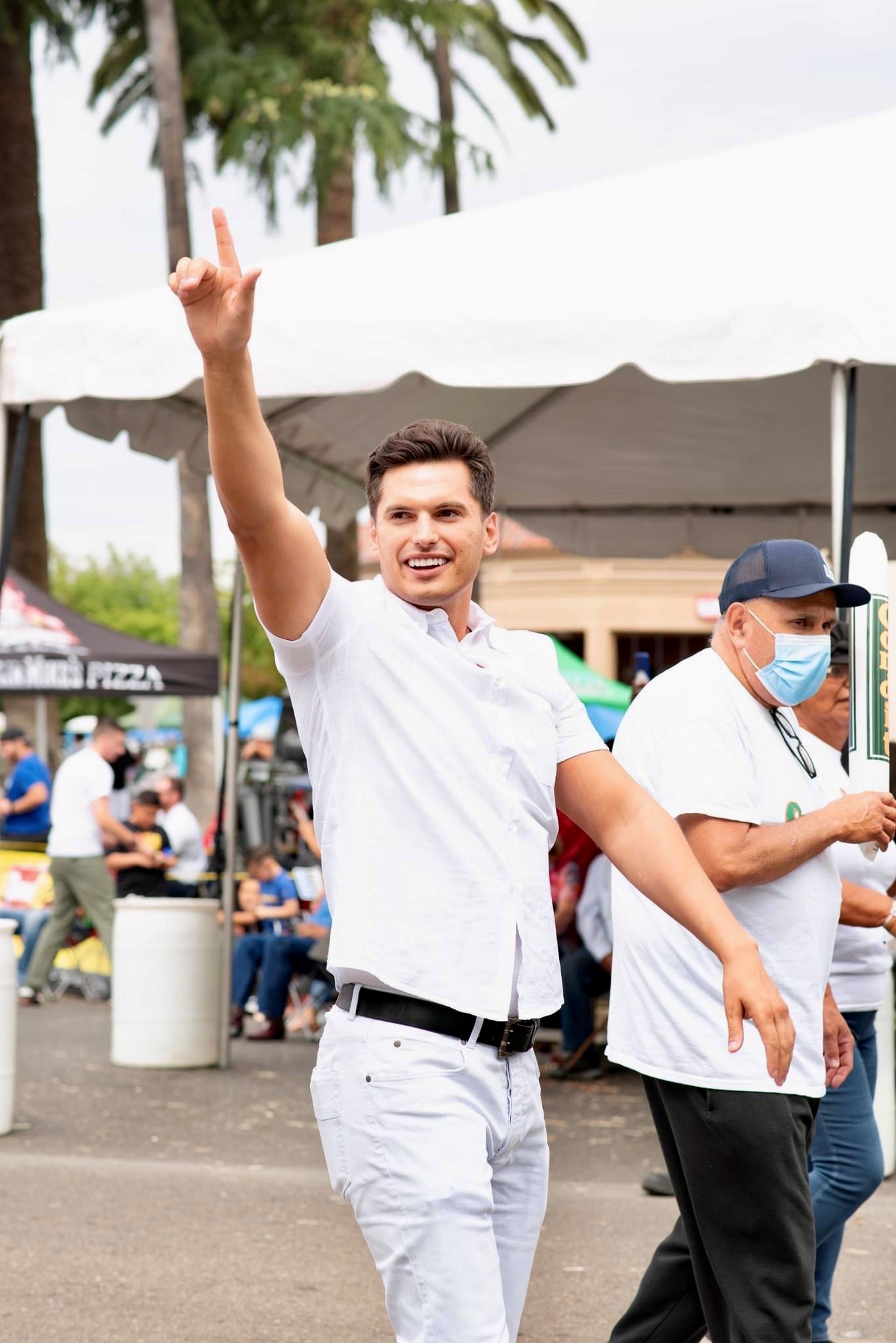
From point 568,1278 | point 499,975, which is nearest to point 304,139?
point 568,1278

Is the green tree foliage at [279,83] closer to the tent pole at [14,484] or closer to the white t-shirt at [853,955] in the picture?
the tent pole at [14,484]

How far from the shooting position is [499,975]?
252 centimetres

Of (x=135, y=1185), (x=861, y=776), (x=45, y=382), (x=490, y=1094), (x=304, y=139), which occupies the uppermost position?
(x=304, y=139)

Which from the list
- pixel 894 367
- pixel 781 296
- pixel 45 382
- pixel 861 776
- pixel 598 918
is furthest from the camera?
pixel 598 918

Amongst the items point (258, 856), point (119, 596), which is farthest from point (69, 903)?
point (119, 596)

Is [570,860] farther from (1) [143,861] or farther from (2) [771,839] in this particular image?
(2) [771,839]

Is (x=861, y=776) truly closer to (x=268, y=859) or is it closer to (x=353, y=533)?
(x=268, y=859)

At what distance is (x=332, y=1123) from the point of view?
8.34 feet

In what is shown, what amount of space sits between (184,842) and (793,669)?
436 inches

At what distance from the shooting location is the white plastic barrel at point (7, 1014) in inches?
276

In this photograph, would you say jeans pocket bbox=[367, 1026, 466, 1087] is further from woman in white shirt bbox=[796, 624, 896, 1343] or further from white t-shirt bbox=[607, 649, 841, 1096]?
woman in white shirt bbox=[796, 624, 896, 1343]

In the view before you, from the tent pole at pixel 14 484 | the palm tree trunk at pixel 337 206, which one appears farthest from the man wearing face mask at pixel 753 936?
the palm tree trunk at pixel 337 206

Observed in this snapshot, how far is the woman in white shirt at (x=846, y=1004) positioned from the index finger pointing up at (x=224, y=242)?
2.06m

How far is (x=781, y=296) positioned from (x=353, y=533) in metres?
11.3
